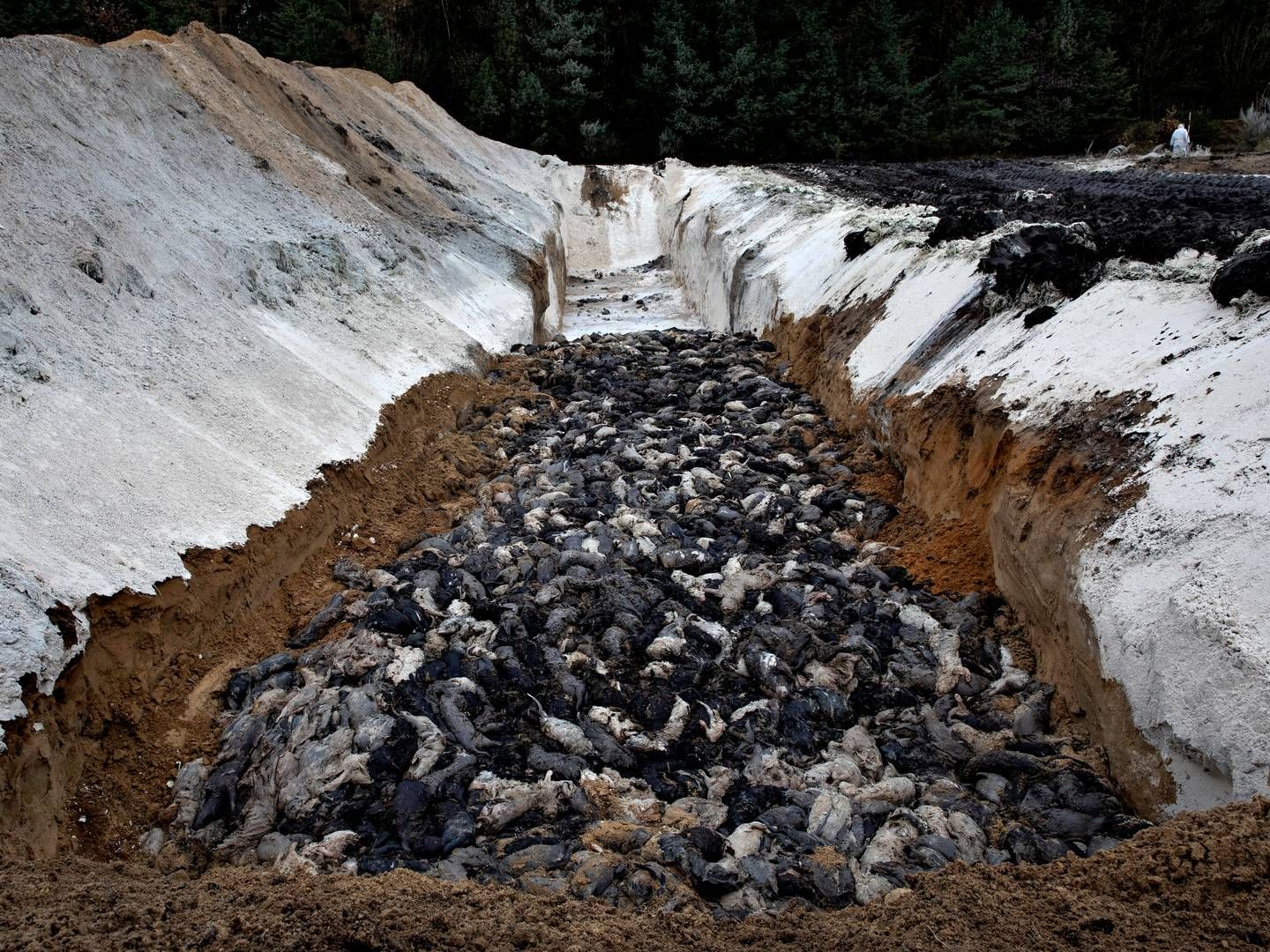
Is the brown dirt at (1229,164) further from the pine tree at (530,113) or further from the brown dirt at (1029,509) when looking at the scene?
the pine tree at (530,113)

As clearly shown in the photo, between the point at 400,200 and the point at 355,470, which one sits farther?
the point at 400,200

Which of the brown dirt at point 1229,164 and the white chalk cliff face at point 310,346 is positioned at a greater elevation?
the brown dirt at point 1229,164

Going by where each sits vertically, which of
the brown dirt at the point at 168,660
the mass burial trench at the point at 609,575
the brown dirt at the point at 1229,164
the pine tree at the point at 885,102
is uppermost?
the pine tree at the point at 885,102

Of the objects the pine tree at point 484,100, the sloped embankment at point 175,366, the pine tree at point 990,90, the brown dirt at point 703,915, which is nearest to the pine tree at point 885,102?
the pine tree at point 990,90

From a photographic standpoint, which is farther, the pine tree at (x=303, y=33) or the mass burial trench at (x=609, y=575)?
the pine tree at (x=303, y=33)

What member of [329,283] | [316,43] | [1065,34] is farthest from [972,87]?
[329,283]

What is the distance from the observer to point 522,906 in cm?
272

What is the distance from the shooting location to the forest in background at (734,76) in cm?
2902

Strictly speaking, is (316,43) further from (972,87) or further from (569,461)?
(569,461)

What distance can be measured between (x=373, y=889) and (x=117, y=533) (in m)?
2.86

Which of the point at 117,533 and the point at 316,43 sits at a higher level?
the point at 316,43

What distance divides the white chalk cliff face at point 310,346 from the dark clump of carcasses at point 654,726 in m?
0.71

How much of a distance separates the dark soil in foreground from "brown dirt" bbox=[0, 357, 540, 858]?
506 cm

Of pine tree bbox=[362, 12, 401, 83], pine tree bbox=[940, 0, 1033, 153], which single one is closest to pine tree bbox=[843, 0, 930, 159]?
pine tree bbox=[940, 0, 1033, 153]
